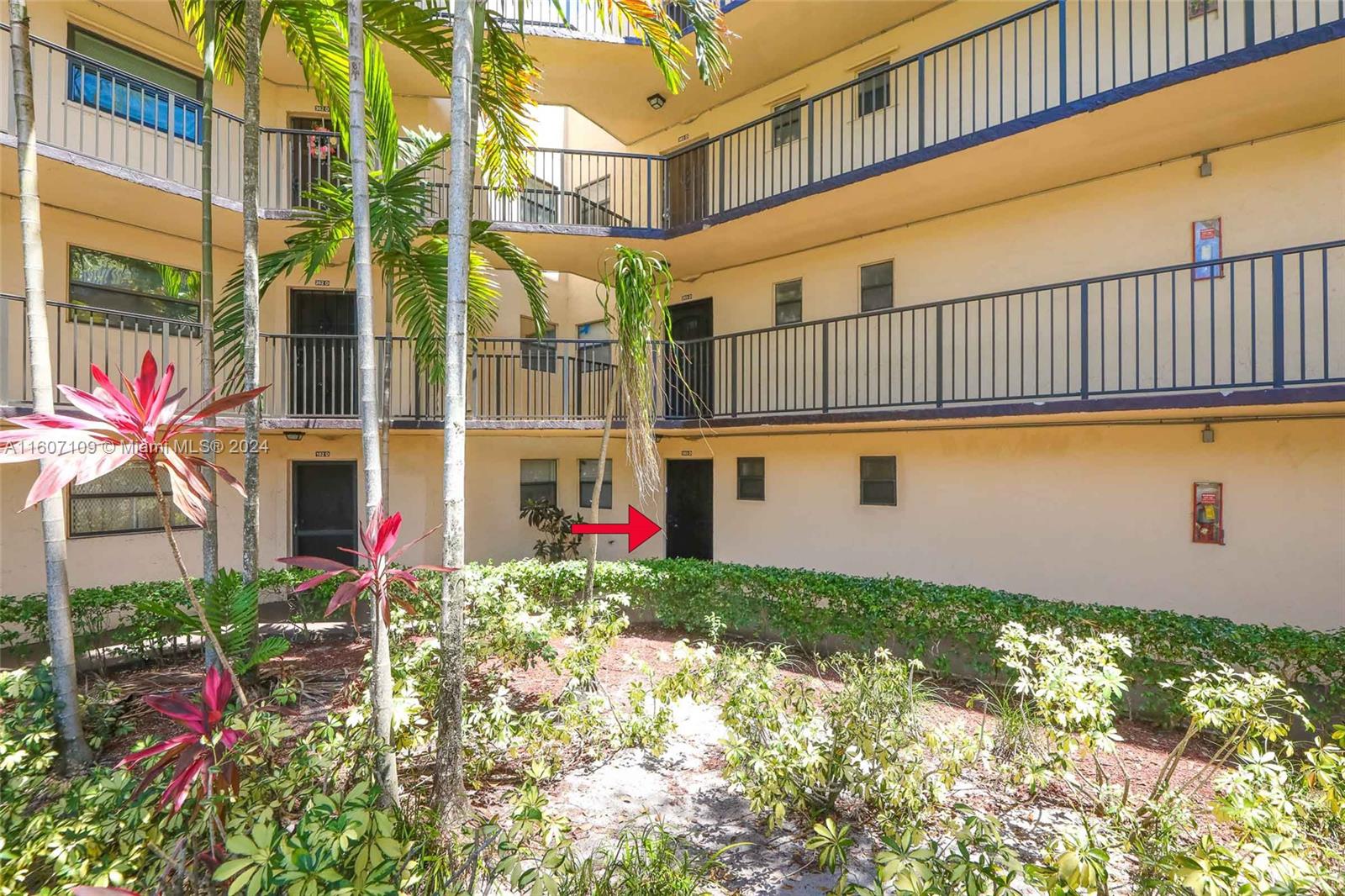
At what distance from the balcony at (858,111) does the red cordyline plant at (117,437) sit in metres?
5.78

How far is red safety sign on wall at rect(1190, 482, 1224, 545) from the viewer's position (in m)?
7.08

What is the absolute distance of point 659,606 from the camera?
30.2 ft

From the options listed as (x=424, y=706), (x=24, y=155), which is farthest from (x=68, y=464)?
(x=24, y=155)

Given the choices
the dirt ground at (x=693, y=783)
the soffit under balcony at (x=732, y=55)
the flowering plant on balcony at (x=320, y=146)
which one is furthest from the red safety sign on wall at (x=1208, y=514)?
the flowering plant on balcony at (x=320, y=146)

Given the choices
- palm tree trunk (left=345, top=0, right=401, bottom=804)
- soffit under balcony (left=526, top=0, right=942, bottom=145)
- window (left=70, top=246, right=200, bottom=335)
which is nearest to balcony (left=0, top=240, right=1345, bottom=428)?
window (left=70, top=246, right=200, bottom=335)

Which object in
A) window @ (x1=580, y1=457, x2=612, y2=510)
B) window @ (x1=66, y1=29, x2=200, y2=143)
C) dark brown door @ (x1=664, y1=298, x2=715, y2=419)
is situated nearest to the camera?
window @ (x1=66, y1=29, x2=200, y2=143)

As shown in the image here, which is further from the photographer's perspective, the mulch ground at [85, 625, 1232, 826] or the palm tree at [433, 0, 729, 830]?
the mulch ground at [85, 625, 1232, 826]

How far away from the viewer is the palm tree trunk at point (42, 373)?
432cm

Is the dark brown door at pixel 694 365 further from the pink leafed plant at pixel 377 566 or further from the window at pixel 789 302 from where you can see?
the pink leafed plant at pixel 377 566

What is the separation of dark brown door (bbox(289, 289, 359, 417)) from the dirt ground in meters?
4.53

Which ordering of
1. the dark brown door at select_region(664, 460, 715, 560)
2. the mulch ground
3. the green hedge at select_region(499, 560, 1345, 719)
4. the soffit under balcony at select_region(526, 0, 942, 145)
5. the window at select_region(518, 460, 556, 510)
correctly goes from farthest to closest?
the window at select_region(518, 460, 556, 510) < the dark brown door at select_region(664, 460, 715, 560) < the soffit under balcony at select_region(526, 0, 942, 145) < the green hedge at select_region(499, 560, 1345, 719) < the mulch ground

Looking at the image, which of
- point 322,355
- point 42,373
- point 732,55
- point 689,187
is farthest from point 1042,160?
point 322,355

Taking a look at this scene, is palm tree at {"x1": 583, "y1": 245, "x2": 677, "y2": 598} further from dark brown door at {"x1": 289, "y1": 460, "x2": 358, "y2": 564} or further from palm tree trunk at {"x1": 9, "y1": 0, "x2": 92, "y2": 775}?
dark brown door at {"x1": 289, "y1": 460, "x2": 358, "y2": 564}

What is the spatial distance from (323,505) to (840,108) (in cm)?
1143
